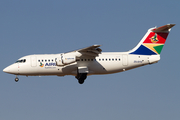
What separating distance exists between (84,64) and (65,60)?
5.93 ft

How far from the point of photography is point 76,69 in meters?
25.3

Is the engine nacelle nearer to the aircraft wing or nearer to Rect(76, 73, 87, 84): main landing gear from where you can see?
the aircraft wing

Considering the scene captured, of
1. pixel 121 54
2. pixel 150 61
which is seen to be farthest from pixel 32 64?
pixel 150 61

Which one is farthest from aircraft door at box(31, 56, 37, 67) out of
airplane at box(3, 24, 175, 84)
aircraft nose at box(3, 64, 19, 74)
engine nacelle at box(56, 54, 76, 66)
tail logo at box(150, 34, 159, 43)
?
tail logo at box(150, 34, 159, 43)

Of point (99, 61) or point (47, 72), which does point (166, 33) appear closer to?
point (99, 61)

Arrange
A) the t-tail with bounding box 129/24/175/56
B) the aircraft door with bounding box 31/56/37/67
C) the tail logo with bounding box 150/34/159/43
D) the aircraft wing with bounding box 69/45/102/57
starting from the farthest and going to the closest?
the tail logo with bounding box 150/34/159/43 < the t-tail with bounding box 129/24/175/56 < the aircraft door with bounding box 31/56/37/67 < the aircraft wing with bounding box 69/45/102/57

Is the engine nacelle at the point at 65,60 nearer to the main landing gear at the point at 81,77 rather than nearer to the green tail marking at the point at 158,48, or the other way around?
the main landing gear at the point at 81,77

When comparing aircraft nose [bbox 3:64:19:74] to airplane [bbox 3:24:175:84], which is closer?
airplane [bbox 3:24:175:84]

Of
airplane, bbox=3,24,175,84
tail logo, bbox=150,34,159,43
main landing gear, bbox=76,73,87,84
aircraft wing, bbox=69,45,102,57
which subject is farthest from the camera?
tail logo, bbox=150,34,159,43

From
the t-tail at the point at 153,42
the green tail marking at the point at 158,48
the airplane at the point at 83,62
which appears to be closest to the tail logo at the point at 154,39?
the t-tail at the point at 153,42

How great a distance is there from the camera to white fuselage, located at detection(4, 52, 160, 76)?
989 inches

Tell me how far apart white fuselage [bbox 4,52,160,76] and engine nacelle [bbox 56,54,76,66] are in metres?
0.65

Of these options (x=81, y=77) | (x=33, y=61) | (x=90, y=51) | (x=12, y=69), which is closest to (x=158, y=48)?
(x=90, y=51)

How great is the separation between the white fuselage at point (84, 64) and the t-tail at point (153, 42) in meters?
0.70
